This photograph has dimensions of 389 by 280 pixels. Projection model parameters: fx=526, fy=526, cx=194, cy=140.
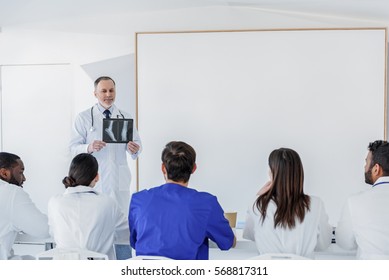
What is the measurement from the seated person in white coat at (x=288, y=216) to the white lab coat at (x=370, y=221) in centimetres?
12

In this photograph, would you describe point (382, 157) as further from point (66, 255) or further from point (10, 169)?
point (10, 169)

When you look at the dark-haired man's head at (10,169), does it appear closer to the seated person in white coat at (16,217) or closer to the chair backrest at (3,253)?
the seated person in white coat at (16,217)

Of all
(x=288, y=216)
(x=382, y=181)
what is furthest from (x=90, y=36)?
(x=382, y=181)

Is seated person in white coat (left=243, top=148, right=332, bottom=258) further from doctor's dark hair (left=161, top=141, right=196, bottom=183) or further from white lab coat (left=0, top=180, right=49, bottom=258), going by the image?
white lab coat (left=0, top=180, right=49, bottom=258)

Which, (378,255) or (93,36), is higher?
(93,36)

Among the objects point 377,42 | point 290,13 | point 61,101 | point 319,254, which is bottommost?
point 319,254

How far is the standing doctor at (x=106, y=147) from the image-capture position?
13.3ft

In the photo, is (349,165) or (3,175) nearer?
(3,175)

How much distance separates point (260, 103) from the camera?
14.9 feet

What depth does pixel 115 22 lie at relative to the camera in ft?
15.7

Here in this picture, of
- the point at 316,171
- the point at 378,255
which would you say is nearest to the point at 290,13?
the point at 316,171

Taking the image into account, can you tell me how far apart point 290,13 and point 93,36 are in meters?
1.79

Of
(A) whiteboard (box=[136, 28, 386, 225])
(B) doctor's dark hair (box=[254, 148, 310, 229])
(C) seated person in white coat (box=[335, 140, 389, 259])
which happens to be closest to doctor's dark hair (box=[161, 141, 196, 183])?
(B) doctor's dark hair (box=[254, 148, 310, 229])

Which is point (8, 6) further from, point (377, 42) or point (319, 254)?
point (319, 254)
